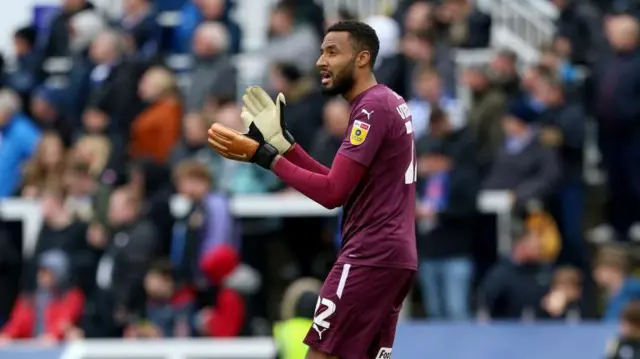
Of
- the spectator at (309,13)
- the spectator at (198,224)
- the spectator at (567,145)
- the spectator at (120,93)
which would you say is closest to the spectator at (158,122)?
the spectator at (120,93)

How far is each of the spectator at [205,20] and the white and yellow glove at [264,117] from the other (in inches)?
372

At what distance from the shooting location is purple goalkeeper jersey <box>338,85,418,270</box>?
8383mm

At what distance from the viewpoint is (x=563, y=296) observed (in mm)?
14406

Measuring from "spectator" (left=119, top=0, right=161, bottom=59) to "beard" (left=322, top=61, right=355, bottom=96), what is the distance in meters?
9.49

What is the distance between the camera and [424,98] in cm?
1575

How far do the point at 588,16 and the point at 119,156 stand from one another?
188 inches

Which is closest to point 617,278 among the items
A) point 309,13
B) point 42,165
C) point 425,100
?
point 425,100

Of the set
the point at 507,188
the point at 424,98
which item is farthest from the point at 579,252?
the point at 424,98

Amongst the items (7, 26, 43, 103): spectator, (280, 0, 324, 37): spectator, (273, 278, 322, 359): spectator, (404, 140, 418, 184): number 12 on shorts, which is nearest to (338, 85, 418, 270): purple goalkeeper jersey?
(404, 140, 418, 184): number 12 on shorts

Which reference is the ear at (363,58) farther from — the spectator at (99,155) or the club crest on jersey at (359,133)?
the spectator at (99,155)

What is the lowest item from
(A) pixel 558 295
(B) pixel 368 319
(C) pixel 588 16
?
(A) pixel 558 295

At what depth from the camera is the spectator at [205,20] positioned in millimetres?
17953

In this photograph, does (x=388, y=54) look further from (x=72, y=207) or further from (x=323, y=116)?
(x=72, y=207)

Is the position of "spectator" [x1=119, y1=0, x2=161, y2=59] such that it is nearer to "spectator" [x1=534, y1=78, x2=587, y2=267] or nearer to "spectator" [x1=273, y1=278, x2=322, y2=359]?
"spectator" [x1=534, y1=78, x2=587, y2=267]
